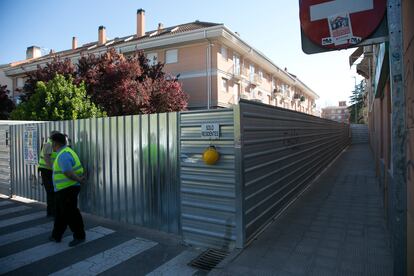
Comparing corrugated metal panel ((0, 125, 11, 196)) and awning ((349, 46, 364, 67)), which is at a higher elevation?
awning ((349, 46, 364, 67))

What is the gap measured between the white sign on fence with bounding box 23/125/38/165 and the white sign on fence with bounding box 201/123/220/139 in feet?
16.3

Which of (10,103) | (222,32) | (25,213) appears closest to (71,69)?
(10,103)

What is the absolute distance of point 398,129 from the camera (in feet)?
8.39

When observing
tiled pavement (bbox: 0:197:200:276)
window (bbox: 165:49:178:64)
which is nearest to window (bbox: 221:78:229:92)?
window (bbox: 165:49:178:64)

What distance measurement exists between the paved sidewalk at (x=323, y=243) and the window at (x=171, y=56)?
59.7 feet

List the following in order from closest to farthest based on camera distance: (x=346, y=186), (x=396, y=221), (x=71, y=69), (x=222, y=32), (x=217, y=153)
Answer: (x=396, y=221) < (x=217, y=153) < (x=346, y=186) < (x=71, y=69) < (x=222, y=32)

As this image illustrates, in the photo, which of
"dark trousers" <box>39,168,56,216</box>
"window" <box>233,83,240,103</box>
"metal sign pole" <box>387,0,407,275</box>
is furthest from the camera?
"window" <box>233,83,240,103</box>

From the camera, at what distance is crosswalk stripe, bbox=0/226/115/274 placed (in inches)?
165

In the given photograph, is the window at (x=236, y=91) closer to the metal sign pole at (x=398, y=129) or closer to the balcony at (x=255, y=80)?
the balcony at (x=255, y=80)

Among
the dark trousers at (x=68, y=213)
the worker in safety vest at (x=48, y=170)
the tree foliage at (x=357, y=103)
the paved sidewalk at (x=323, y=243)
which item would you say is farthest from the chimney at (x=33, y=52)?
the tree foliage at (x=357, y=103)

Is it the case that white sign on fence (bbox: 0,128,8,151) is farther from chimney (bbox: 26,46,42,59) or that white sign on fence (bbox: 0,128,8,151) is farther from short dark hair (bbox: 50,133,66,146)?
chimney (bbox: 26,46,42,59)

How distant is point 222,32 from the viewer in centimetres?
2078

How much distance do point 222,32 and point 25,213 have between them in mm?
17178

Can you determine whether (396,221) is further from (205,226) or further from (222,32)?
(222,32)
